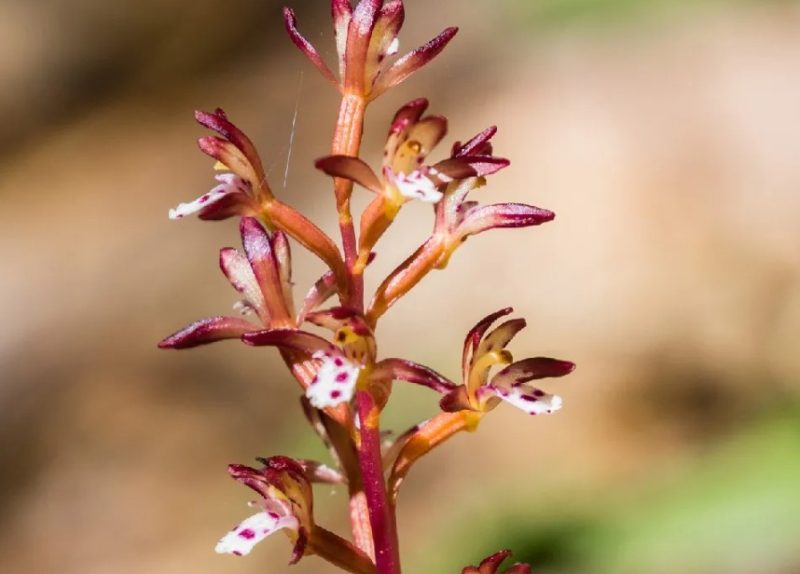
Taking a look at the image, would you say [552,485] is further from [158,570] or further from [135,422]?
[135,422]

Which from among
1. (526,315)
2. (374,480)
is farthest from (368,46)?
(526,315)

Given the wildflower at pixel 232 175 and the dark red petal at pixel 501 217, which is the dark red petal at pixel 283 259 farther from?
the dark red petal at pixel 501 217

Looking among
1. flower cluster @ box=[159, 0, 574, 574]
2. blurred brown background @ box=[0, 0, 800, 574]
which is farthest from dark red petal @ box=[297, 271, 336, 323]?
blurred brown background @ box=[0, 0, 800, 574]

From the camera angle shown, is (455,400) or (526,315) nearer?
(455,400)

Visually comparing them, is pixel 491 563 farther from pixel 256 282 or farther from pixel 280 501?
pixel 256 282

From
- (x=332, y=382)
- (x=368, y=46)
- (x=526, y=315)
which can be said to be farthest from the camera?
(x=526, y=315)
